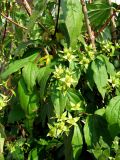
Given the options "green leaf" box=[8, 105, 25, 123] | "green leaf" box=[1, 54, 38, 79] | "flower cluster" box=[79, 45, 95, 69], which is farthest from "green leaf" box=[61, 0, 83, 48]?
"green leaf" box=[8, 105, 25, 123]

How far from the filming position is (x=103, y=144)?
3.83 feet

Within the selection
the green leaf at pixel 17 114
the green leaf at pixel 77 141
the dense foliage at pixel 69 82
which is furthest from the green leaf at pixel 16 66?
the green leaf at pixel 77 141

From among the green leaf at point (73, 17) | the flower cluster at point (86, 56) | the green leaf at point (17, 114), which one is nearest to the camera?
the green leaf at point (73, 17)

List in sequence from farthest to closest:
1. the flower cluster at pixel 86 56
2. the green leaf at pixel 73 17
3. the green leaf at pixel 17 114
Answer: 1. the green leaf at pixel 17 114
2. the flower cluster at pixel 86 56
3. the green leaf at pixel 73 17

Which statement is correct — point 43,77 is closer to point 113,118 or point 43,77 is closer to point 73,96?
point 73,96

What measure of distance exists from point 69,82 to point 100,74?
13 cm

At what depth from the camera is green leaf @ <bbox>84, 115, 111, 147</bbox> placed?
122 cm

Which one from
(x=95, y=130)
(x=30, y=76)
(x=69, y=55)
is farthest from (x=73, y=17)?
(x=95, y=130)

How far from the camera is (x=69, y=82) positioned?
3.70 feet

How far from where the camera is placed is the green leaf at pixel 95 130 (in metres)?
1.22

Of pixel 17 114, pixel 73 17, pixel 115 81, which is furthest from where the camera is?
pixel 17 114

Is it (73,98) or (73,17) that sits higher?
(73,17)

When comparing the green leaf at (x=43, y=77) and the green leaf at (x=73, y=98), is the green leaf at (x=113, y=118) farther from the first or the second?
the green leaf at (x=43, y=77)

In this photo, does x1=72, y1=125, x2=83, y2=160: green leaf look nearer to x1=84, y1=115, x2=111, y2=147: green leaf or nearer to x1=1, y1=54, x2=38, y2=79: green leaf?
x1=84, y1=115, x2=111, y2=147: green leaf
